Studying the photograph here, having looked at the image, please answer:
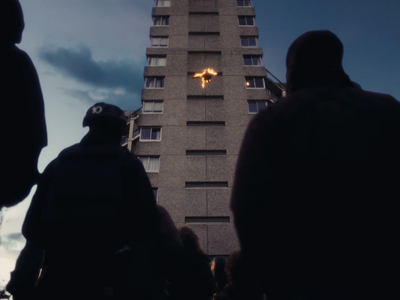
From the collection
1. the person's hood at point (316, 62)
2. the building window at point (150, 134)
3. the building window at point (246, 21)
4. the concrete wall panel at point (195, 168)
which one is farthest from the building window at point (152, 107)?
the person's hood at point (316, 62)

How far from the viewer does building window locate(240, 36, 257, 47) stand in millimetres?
24594

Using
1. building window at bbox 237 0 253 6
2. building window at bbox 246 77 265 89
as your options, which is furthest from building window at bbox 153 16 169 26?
building window at bbox 246 77 265 89

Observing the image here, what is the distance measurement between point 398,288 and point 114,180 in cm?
172

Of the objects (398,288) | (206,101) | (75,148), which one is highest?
(206,101)

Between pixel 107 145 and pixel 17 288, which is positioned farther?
pixel 107 145

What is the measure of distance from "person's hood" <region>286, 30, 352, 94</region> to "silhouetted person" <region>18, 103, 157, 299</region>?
1318 mm

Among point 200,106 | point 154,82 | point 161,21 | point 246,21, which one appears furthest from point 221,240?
point 161,21

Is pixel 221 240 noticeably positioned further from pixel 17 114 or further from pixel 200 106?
pixel 17 114

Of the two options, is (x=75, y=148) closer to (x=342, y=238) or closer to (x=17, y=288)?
(x=17, y=288)

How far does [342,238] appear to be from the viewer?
105 centimetres

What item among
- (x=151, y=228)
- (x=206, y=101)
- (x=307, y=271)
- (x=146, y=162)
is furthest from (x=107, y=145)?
(x=206, y=101)

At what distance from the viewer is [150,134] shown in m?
21.4

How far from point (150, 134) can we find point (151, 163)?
230 centimetres

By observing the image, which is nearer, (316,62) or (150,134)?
(316,62)
